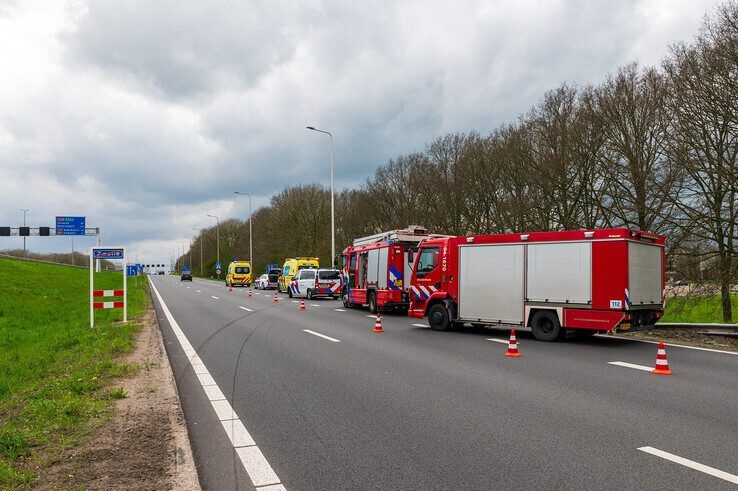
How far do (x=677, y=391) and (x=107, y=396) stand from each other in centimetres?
720

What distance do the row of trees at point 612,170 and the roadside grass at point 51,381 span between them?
1745 cm

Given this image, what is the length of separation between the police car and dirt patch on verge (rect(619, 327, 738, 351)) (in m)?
20.4

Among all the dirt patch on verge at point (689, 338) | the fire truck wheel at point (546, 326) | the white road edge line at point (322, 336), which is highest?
the fire truck wheel at point (546, 326)

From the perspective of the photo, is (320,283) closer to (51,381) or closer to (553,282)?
(553,282)

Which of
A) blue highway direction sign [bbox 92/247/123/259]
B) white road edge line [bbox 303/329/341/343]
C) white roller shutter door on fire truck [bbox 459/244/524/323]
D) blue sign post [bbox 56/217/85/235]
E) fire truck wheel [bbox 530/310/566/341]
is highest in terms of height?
blue sign post [bbox 56/217/85/235]

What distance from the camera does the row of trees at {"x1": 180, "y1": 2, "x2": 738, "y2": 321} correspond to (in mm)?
18250

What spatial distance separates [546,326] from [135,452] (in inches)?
400

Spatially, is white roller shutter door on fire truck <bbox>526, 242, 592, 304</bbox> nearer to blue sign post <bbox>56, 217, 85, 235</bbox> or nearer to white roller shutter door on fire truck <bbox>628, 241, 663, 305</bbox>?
white roller shutter door on fire truck <bbox>628, 241, 663, 305</bbox>

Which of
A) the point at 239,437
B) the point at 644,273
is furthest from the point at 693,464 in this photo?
the point at 644,273

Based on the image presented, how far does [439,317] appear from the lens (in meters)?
15.4

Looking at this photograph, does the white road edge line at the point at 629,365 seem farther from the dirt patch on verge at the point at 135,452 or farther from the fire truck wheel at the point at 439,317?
the dirt patch on verge at the point at 135,452

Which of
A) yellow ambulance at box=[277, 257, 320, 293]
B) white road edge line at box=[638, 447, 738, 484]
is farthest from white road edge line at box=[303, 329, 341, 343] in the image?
yellow ambulance at box=[277, 257, 320, 293]

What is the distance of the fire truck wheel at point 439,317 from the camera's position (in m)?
15.2

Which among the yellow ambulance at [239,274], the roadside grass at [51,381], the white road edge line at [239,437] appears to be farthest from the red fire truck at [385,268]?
the yellow ambulance at [239,274]
